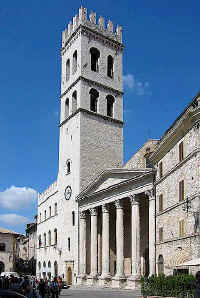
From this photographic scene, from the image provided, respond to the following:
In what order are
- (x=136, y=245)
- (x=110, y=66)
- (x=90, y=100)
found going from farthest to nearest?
(x=110, y=66) → (x=90, y=100) → (x=136, y=245)

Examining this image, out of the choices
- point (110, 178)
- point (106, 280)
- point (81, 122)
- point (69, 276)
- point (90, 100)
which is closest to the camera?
point (106, 280)

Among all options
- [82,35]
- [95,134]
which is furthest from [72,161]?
[82,35]

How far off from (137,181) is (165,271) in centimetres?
798

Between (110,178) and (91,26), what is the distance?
19.2m

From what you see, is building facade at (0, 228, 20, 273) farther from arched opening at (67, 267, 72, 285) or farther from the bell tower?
arched opening at (67, 267, 72, 285)

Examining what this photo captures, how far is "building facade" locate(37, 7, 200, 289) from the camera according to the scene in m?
26.1

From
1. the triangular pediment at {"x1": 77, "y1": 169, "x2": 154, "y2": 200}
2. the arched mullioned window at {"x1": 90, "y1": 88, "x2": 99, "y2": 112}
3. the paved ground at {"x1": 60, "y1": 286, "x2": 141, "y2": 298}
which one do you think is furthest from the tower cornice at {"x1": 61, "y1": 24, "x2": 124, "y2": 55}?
the paved ground at {"x1": 60, "y1": 286, "x2": 141, "y2": 298}

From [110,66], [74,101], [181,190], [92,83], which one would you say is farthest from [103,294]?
[110,66]

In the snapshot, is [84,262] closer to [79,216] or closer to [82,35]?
[79,216]

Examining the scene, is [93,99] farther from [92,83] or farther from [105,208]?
[105,208]

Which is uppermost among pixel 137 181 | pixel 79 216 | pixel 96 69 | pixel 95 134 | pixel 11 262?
pixel 96 69

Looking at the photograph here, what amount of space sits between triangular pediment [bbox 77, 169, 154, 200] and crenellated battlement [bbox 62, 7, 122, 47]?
60.5 ft

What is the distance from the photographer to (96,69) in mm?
49000

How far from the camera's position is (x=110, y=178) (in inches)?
1545
